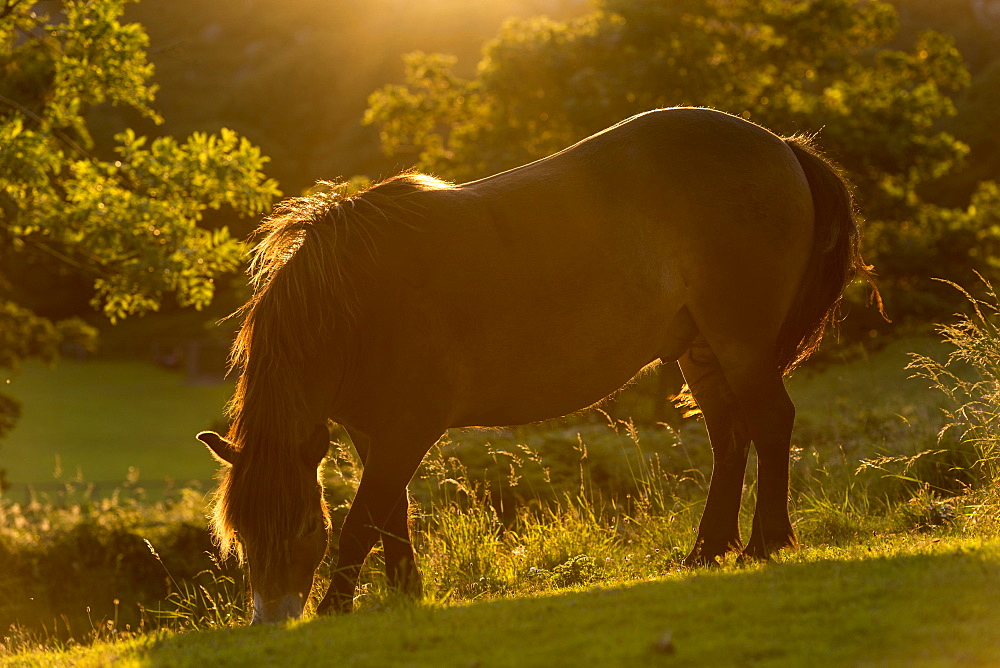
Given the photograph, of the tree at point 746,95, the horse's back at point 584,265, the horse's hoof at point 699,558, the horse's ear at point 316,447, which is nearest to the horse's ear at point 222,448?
the horse's ear at point 316,447

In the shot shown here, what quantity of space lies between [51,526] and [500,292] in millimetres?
12337

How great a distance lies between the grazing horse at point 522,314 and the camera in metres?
5.03

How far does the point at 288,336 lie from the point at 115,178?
10494mm

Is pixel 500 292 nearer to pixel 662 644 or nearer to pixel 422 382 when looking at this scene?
pixel 422 382

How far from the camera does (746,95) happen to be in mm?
23453

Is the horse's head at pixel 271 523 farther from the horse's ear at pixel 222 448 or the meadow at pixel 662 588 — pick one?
the meadow at pixel 662 588

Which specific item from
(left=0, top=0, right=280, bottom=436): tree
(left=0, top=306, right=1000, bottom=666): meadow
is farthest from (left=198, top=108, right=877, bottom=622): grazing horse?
(left=0, top=0, right=280, bottom=436): tree

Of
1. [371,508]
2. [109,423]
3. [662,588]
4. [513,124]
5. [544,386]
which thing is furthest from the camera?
[109,423]

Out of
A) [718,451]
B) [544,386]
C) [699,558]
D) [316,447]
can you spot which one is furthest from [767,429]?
[316,447]

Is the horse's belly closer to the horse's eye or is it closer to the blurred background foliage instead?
the horse's eye

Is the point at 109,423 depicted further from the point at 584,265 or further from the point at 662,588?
the point at 662,588

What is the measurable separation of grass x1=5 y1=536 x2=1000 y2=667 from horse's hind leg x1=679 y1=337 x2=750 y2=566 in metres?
1.07

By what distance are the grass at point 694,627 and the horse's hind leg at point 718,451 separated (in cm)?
107

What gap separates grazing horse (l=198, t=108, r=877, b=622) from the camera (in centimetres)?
503
